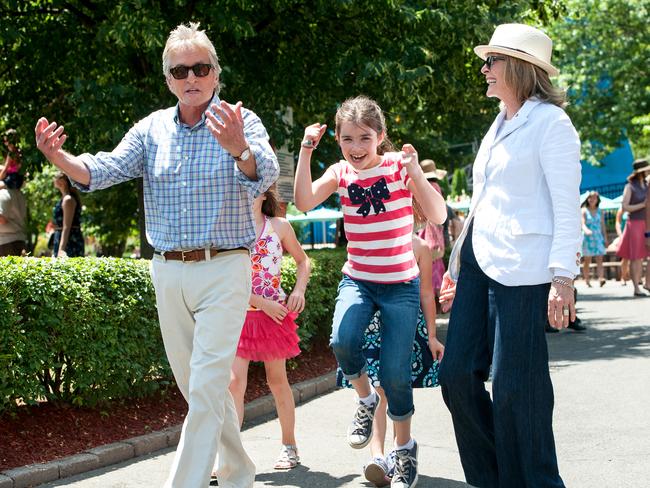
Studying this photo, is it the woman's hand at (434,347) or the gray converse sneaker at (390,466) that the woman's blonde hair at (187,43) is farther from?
the gray converse sneaker at (390,466)

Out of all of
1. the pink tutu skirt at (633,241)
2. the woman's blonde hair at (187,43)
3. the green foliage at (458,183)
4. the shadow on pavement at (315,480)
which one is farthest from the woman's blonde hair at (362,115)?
the green foliage at (458,183)

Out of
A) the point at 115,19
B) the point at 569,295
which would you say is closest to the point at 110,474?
the point at 569,295

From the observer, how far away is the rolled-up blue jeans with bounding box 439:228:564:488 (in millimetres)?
4285

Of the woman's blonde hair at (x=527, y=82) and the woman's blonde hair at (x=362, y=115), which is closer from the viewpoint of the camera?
the woman's blonde hair at (x=527, y=82)

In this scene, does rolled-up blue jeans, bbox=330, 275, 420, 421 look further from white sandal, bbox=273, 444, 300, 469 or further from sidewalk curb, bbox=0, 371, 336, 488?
sidewalk curb, bbox=0, 371, 336, 488

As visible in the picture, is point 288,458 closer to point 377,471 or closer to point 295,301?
point 377,471

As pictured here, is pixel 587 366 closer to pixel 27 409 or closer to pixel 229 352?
pixel 27 409

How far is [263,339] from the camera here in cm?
629

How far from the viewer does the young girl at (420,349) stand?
5.77 meters

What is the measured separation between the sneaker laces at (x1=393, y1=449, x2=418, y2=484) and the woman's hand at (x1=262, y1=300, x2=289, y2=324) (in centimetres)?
123

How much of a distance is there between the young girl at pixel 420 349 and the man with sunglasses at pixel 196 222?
1097 millimetres

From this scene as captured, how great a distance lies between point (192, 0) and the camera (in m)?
12.6

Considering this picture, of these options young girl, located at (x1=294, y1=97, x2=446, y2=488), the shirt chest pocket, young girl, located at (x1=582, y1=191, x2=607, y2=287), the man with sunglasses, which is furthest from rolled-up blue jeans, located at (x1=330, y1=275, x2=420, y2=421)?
young girl, located at (x1=582, y1=191, x2=607, y2=287)

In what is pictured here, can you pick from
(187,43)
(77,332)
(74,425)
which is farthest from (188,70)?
(74,425)
